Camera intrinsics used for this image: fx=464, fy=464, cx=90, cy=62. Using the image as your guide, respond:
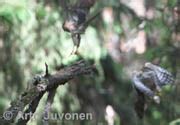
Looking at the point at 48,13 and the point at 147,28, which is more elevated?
the point at 48,13

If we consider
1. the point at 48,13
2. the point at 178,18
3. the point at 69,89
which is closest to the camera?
the point at 178,18

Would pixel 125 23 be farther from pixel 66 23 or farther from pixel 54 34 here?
pixel 66 23

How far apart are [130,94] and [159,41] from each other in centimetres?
50

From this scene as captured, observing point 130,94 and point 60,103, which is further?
point 130,94

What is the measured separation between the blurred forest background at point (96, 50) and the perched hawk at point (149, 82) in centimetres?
46

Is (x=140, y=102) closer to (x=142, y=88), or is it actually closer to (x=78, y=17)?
(x=142, y=88)

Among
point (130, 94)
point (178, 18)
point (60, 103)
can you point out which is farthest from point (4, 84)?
point (178, 18)

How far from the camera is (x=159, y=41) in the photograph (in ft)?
12.2

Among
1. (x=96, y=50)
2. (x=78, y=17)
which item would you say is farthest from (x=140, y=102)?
(x=96, y=50)

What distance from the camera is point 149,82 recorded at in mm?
1753

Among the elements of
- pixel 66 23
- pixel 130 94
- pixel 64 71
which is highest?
pixel 66 23

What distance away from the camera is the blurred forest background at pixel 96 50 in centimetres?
267

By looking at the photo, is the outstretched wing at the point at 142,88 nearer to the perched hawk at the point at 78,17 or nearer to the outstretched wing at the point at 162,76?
the outstretched wing at the point at 162,76

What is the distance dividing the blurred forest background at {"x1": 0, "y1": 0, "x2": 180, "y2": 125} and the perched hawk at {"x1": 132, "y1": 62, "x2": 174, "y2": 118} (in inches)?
18.0
